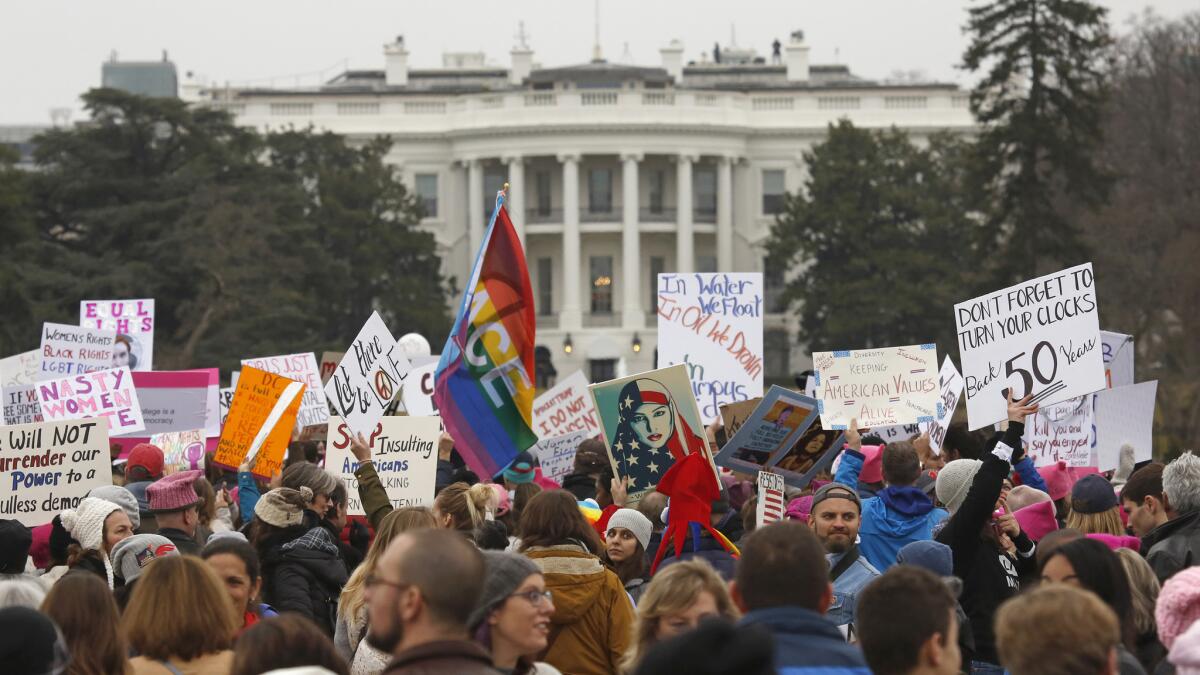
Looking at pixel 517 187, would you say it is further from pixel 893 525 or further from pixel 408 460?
pixel 893 525

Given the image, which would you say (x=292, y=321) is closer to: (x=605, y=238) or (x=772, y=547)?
(x=605, y=238)

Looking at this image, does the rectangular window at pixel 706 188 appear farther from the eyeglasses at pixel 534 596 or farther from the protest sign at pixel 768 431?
the eyeglasses at pixel 534 596

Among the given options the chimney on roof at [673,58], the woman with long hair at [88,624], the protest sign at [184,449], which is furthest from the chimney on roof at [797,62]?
the woman with long hair at [88,624]

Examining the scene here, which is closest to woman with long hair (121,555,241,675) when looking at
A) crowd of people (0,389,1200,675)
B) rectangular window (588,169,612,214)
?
crowd of people (0,389,1200,675)

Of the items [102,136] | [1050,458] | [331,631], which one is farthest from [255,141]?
[331,631]

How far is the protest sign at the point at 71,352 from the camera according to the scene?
1953cm

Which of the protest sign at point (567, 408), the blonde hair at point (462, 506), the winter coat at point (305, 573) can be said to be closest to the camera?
the winter coat at point (305, 573)

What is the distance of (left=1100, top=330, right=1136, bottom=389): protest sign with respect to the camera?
54.3ft

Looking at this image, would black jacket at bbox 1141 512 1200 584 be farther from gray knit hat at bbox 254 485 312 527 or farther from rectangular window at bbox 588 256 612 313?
rectangular window at bbox 588 256 612 313

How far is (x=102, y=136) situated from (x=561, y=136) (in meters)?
27.0

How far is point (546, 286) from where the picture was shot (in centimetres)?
8462

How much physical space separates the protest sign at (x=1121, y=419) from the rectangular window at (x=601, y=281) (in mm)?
69148

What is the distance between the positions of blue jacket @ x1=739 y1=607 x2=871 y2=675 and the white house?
7496 centimetres

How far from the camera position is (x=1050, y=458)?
569 inches
